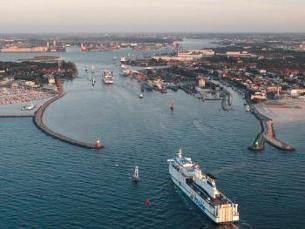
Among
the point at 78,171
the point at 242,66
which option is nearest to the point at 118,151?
the point at 78,171

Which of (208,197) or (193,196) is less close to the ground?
(208,197)

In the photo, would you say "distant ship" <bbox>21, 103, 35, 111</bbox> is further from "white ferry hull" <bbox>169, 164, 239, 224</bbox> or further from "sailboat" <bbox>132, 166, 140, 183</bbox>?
"white ferry hull" <bbox>169, 164, 239, 224</bbox>

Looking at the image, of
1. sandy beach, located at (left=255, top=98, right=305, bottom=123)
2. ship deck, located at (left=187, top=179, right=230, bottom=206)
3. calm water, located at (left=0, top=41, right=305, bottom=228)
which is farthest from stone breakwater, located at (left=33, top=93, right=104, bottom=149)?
sandy beach, located at (left=255, top=98, right=305, bottom=123)

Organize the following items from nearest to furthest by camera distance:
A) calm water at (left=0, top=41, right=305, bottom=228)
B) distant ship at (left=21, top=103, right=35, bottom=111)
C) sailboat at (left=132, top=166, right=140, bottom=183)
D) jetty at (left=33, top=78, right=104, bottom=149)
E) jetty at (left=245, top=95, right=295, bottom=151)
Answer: calm water at (left=0, top=41, right=305, bottom=228)
sailboat at (left=132, top=166, right=140, bottom=183)
jetty at (left=245, top=95, right=295, bottom=151)
jetty at (left=33, top=78, right=104, bottom=149)
distant ship at (left=21, top=103, right=35, bottom=111)

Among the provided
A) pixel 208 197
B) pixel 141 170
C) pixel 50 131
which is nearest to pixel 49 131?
pixel 50 131

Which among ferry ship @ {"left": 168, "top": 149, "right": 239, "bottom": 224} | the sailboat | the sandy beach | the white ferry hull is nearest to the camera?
ferry ship @ {"left": 168, "top": 149, "right": 239, "bottom": 224}

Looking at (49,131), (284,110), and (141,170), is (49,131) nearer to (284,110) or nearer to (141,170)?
(141,170)

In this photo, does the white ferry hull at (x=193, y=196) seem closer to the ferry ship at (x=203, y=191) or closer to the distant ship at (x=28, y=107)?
the ferry ship at (x=203, y=191)
